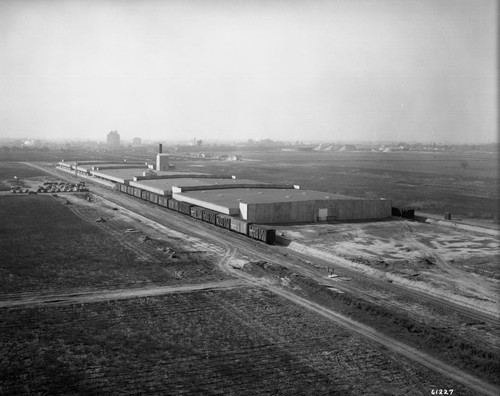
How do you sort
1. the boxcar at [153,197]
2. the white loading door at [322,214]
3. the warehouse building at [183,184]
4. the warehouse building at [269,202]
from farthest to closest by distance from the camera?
the warehouse building at [183,184]
the boxcar at [153,197]
the white loading door at [322,214]
the warehouse building at [269,202]

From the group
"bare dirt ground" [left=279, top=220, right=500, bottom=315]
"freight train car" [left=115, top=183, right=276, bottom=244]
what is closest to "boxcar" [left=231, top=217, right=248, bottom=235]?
"freight train car" [left=115, top=183, right=276, bottom=244]

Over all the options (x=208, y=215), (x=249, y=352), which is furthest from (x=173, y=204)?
(x=249, y=352)

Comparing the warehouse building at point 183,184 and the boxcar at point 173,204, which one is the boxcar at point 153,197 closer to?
the warehouse building at point 183,184

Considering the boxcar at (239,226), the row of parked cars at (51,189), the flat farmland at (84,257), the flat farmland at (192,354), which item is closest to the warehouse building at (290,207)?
the boxcar at (239,226)

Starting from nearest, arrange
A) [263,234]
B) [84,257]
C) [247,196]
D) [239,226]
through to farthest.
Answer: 1. [84,257]
2. [263,234]
3. [239,226]
4. [247,196]

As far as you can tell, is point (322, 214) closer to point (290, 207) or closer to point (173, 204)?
point (290, 207)

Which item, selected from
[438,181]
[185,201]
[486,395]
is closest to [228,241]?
[185,201]

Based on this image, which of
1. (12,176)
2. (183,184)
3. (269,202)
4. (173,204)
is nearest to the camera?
(269,202)

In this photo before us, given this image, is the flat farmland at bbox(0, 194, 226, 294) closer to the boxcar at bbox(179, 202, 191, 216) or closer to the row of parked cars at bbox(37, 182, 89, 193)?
the boxcar at bbox(179, 202, 191, 216)
